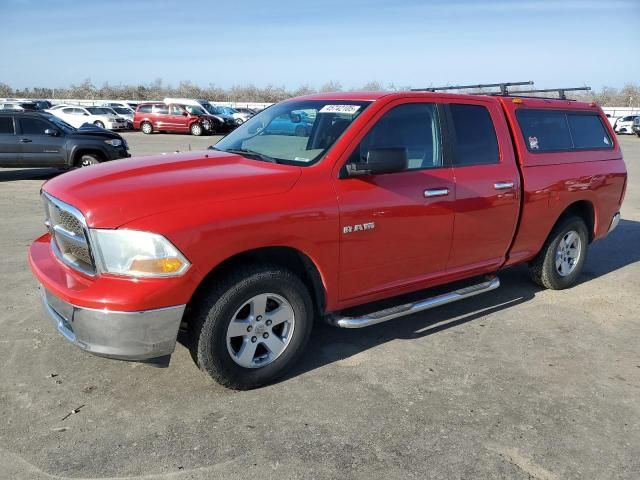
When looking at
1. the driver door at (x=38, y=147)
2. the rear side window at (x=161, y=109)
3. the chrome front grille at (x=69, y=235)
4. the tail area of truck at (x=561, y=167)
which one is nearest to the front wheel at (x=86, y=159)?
the driver door at (x=38, y=147)

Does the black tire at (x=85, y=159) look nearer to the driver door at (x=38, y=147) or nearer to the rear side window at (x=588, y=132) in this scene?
the driver door at (x=38, y=147)

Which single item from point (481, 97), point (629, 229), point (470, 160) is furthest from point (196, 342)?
point (629, 229)

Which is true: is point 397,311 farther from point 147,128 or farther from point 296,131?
point 147,128

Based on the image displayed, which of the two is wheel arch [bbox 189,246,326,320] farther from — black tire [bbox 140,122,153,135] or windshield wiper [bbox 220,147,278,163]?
black tire [bbox 140,122,153,135]

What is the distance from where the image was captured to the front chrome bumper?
2.92 meters

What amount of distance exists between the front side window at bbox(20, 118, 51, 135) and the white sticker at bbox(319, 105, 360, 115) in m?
10.7

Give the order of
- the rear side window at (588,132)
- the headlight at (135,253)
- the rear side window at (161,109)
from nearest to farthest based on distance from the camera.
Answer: the headlight at (135,253), the rear side window at (588,132), the rear side window at (161,109)

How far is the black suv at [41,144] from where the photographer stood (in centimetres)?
1237

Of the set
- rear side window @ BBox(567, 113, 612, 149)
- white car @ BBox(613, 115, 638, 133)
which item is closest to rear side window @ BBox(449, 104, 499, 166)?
rear side window @ BBox(567, 113, 612, 149)

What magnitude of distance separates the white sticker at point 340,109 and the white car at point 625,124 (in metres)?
40.1

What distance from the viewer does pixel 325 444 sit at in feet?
9.64

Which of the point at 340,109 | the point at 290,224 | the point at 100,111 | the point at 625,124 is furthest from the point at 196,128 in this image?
the point at 625,124

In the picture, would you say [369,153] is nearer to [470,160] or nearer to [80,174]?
[470,160]

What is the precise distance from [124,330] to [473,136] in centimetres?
311
